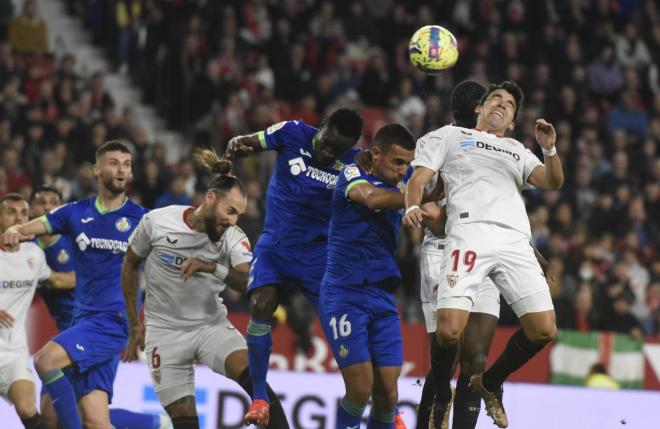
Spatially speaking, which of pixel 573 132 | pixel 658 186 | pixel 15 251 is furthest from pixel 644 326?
pixel 15 251

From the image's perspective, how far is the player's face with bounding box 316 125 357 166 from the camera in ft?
30.2

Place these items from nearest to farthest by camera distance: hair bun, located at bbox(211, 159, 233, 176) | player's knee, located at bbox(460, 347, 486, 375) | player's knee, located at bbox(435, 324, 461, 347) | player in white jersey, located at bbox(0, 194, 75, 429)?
player's knee, located at bbox(435, 324, 461, 347)
player's knee, located at bbox(460, 347, 486, 375)
hair bun, located at bbox(211, 159, 233, 176)
player in white jersey, located at bbox(0, 194, 75, 429)

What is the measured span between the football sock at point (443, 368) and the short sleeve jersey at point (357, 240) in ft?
2.07

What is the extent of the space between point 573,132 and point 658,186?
1.83 meters

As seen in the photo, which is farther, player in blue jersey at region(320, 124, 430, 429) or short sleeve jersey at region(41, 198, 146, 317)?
short sleeve jersey at region(41, 198, 146, 317)

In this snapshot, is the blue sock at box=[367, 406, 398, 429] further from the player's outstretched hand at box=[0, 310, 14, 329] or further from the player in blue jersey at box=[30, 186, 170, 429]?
the player's outstretched hand at box=[0, 310, 14, 329]

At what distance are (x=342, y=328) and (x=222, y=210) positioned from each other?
1.41m

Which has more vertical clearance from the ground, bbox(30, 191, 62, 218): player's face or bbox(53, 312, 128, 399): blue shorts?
bbox(30, 191, 62, 218): player's face

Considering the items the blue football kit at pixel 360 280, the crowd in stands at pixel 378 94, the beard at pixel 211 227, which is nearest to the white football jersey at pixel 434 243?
the blue football kit at pixel 360 280

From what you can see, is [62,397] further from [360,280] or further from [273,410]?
[360,280]

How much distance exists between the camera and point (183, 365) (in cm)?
959

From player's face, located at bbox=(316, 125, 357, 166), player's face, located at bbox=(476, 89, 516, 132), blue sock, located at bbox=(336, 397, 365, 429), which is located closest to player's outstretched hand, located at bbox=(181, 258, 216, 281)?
player's face, located at bbox=(316, 125, 357, 166)

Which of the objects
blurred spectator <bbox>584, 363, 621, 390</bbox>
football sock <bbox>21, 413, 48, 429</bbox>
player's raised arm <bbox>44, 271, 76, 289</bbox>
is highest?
player's raised arm <bbox>44, 271, 76, 289</bbox>

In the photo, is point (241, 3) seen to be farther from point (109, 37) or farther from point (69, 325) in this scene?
point (69, 325)
